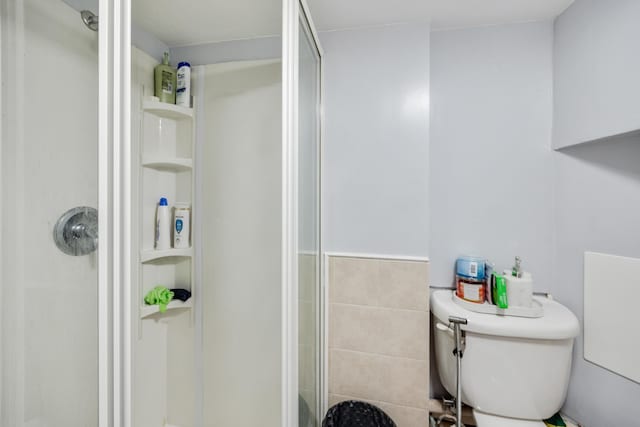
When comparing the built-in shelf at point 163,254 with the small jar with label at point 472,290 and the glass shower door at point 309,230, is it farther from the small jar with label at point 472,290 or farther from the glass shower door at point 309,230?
the small jar with label at point 472,290

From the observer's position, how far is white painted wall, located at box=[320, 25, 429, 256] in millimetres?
1191

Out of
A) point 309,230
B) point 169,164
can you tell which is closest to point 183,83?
point 169,164

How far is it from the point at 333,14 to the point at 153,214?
110cm

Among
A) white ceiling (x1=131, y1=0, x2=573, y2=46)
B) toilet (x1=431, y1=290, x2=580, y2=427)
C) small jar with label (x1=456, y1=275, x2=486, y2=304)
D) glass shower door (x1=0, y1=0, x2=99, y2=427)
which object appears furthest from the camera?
small jar with label (x1=456, y1=275, x2=486, y2=304)

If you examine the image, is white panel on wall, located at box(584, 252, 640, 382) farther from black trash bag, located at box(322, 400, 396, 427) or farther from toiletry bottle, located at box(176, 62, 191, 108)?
toiletry bottle, located at box(176, 62, 191, 108)

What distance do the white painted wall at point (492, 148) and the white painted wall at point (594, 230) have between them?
5cm

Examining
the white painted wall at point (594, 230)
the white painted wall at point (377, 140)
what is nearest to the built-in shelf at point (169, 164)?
the white painted wall at point (377, 140)

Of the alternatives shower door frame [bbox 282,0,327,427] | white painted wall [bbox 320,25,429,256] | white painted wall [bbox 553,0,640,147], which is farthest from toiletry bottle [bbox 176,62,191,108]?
white painted wall [bbox 553,0,640,147]

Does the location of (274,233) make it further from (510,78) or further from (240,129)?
(510,78)

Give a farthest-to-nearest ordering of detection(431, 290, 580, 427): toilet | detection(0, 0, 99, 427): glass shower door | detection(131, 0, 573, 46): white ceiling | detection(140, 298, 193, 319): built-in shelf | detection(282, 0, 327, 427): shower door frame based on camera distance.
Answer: detection(431, 290, 580, 427): toilet
detection(282, 0, 327, 427): shower door frame
detection(131, 0, 573, 46): white ceiling
detection(140, 298, 193, 319): built-in shelf
detection(0, 0, 99, 427): glass shower door

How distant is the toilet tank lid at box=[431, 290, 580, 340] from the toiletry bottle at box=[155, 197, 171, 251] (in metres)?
1.01

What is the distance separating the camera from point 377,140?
4.02ft

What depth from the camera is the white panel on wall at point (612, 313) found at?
0.98 meters

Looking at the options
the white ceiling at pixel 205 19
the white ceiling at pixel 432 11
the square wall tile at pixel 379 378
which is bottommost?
the square wall tile at pixel 379 378
